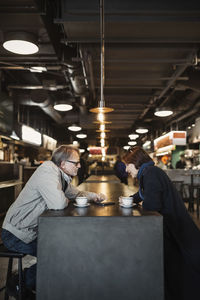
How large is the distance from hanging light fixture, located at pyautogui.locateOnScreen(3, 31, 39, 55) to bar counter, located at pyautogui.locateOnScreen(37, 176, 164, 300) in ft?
8.77

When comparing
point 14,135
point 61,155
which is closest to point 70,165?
point 61,155

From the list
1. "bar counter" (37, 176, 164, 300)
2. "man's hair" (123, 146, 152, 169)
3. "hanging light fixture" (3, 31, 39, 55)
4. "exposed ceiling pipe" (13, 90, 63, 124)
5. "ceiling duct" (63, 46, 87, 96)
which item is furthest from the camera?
"exposed ceiling pipe" (13, 90, 63, 124)

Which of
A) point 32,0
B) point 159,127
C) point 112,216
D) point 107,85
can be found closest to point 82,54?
point 32,0

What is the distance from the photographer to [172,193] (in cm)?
224

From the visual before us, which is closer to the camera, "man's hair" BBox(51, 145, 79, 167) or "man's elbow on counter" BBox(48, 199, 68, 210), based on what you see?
"man's elbow on counter" BBox(48, 199, 68, 210)

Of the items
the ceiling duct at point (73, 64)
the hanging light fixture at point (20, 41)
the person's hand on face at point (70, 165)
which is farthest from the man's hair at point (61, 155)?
the ceiling duct at point (73, 64)

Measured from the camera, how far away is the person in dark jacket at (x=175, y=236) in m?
2.12

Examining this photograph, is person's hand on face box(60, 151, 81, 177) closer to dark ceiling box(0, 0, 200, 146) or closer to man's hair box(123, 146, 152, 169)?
man's hair box(123, 146, 152, 169)

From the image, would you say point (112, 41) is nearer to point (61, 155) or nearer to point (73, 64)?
point (73, 64)

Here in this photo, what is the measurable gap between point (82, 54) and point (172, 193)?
2.91 metres

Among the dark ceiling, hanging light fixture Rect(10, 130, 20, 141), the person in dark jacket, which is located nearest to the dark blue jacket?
the person in dark jacket

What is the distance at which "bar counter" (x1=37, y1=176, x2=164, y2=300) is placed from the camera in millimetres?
1768

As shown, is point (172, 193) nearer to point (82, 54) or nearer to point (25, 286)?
point (25, 286)

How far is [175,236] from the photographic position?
219cm
